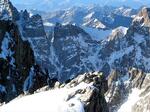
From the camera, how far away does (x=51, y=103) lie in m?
76.4

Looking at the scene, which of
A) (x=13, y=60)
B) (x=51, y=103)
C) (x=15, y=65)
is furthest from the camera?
(x=13, y=60)

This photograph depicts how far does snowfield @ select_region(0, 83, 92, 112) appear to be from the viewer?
7388 centimetres

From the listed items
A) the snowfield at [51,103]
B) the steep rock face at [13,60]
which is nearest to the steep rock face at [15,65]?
the steep rock face at [13,60]

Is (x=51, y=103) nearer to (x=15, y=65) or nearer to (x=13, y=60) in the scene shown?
(x=15, y=65)

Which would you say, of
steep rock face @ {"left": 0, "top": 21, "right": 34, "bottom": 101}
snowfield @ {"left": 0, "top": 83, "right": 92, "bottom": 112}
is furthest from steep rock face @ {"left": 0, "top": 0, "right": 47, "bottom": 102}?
snowfield @ {"left": 0, "top": 83, "right": 92, "bottom": 112}

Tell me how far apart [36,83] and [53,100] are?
98.1 meters

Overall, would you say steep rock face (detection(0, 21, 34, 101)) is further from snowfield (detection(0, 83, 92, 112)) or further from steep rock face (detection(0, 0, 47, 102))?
snowfield (detection(0, 83, 92, 112))

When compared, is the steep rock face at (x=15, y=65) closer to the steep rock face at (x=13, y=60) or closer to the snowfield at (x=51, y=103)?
the steep rock face at (x=13, y=60)

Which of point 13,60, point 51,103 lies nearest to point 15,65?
point 13,60

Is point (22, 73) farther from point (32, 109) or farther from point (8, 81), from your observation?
point (32, 109)

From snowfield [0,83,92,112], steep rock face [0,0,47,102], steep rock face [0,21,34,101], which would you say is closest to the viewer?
snowfield [0,83,92,112]

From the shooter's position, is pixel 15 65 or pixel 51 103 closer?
pixel 51 103

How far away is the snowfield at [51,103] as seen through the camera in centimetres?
7388

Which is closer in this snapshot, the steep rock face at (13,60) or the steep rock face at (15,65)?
the steep rock face at (13,60)
